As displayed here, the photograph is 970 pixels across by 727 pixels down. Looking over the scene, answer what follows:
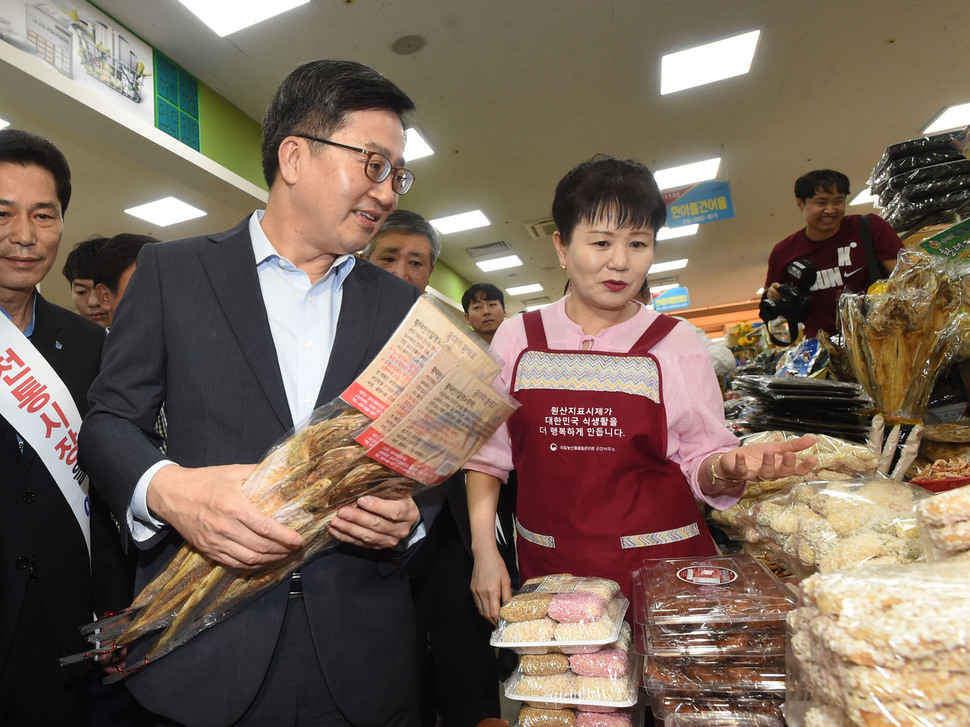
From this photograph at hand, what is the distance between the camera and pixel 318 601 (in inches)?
37.3

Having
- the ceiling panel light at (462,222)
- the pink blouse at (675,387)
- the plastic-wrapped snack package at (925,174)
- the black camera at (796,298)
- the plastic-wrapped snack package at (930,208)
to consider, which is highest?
the ceiling panel light at (462,222)

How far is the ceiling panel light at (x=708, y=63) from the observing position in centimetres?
507

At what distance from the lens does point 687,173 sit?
7.57 metres

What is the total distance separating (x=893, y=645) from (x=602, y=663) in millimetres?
419

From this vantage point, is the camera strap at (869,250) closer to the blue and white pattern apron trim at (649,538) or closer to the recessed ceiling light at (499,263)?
the blue and white pattern apron trim at (649,538)

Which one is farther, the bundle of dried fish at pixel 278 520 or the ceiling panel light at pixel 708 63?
the ceiling panel light at pixel 708 63

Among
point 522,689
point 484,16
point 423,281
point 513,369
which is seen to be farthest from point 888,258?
point 484,16

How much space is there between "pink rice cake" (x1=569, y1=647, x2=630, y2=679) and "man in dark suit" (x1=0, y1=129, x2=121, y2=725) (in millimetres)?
1244

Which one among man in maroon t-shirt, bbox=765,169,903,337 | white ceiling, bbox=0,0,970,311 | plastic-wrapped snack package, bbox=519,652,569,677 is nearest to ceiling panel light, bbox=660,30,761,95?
white ceiling, bbox=0,0,970,311

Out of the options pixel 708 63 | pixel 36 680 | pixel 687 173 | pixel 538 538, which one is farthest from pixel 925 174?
pixel 687 173

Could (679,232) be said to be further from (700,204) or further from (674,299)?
(700,204)

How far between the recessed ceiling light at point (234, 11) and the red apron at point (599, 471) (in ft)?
13.7

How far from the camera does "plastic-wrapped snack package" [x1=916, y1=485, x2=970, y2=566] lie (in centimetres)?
55

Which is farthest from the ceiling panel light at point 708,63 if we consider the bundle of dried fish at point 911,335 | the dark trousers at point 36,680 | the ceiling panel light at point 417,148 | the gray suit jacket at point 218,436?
the dark trousers at point 36,680
